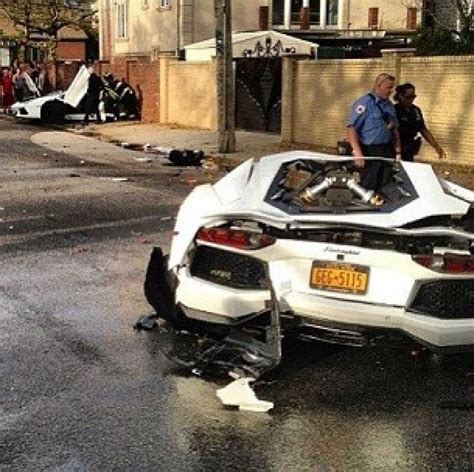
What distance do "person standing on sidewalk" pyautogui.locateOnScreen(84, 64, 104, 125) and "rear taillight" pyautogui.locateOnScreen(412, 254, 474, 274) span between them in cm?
2407

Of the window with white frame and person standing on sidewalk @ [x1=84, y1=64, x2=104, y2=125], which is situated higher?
the window with white frame

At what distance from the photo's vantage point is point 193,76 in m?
27.3

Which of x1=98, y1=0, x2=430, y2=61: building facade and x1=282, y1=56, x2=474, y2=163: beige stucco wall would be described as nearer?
x1=282, y1=56, x2=474, y2=163: beige stucco wall

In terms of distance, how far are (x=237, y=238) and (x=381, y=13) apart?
33.8 m

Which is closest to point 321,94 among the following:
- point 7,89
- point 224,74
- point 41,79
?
point 224,74

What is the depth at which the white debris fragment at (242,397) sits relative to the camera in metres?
4.76

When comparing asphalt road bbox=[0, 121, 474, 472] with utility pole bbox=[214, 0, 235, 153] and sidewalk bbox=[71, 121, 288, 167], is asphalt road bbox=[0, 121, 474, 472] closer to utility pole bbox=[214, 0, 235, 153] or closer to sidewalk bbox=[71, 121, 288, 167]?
sidewalk bbox=[71, 121, 288, 167]

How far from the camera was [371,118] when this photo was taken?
9.57m

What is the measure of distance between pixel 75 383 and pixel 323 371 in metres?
1.43

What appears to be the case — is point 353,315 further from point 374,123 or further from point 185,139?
point 185,139

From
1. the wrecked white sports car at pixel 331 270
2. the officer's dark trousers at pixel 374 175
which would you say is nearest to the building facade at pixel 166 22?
the officer's dark trousers at pixel 374 175

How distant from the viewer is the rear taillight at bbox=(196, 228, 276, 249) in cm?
519

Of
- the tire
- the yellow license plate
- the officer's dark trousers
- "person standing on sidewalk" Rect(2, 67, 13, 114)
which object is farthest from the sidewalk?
the yellow license plate

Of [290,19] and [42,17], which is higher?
[290,19]
